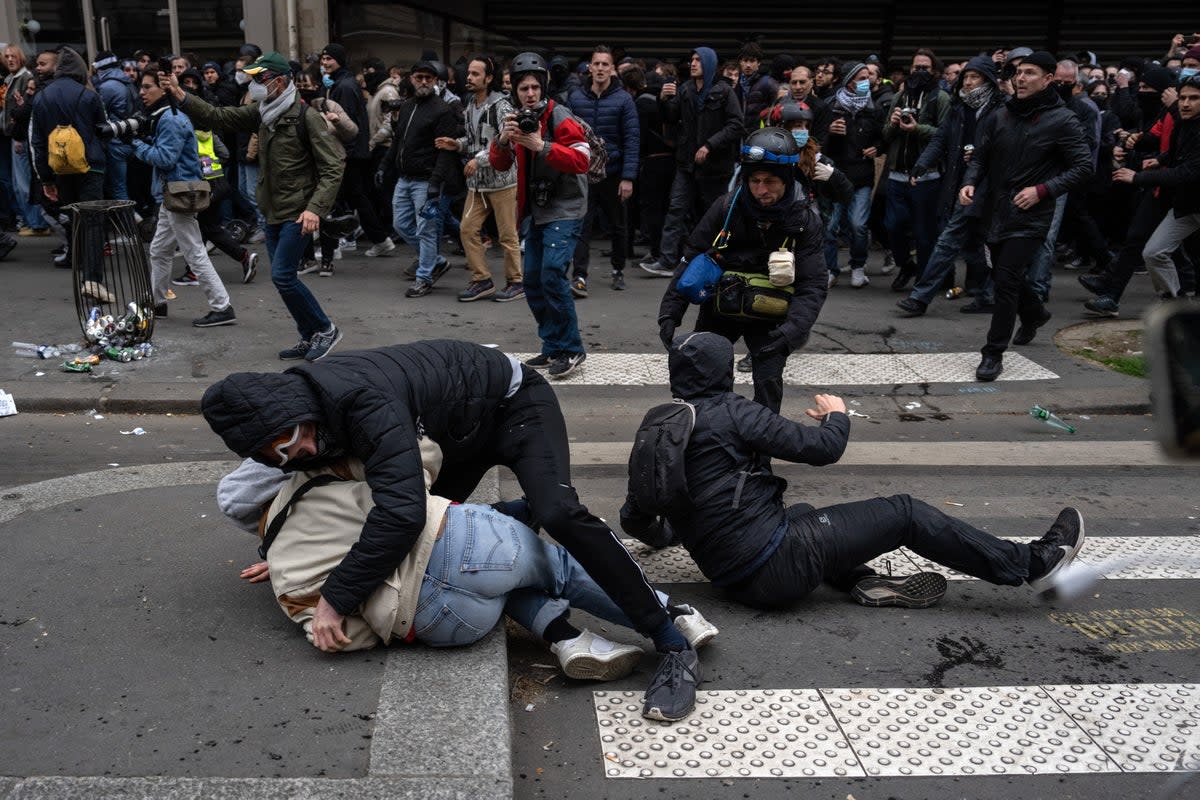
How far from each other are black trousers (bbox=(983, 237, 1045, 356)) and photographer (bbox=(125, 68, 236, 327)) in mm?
5554

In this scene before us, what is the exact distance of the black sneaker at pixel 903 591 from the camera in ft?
14.8

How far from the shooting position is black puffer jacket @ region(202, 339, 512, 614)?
11.4 feet

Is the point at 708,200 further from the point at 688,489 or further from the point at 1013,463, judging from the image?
the point at 688,489

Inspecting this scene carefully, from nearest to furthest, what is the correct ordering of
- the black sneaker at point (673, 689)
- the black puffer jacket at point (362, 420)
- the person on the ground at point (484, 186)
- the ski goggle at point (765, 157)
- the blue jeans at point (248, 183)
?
the black puffer jacket at point (362, 420) < the black sneaker at point (673, 689) < the ski goggle at point (765, 157) < the person on the ground at point (484, 186) < the blue jeans at point (248, 183)

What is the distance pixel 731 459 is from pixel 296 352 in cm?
461

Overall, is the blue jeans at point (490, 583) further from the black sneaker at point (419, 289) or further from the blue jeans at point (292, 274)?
the black sneaker at point (419, 289)

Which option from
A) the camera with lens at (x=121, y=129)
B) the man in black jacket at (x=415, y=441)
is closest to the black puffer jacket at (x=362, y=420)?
the man in black jacket at (x=415, y=441)

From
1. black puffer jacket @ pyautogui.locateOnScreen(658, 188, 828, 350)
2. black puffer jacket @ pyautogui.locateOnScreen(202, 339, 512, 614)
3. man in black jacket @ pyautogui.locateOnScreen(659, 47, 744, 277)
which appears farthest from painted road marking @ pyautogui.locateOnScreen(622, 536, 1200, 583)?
man in black jacket @ pyautogui.locateOnScreen(659, 47, 744, 277)

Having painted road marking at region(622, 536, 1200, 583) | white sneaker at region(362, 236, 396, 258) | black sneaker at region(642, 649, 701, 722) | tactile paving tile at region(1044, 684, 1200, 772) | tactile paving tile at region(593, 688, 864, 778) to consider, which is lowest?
white sneaker at region(362, 236, 396, 258)

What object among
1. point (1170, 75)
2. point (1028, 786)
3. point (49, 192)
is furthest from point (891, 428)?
point (49, 192)

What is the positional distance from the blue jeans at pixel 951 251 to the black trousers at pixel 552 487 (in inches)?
220

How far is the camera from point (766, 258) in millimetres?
5668

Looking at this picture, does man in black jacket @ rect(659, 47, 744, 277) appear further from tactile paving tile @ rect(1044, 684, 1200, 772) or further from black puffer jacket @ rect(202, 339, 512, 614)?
tactile paving tile @ rect(1044, 684, 1200, 772)

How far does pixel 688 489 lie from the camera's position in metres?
4.20
